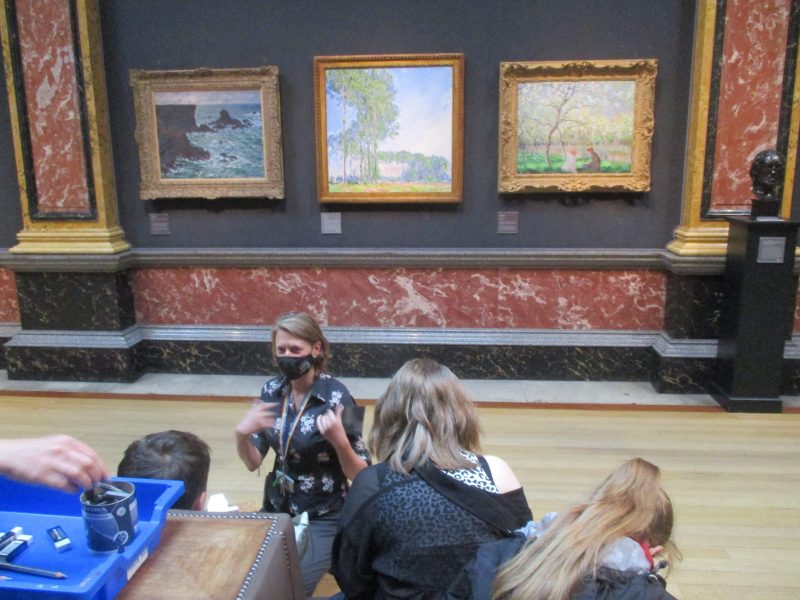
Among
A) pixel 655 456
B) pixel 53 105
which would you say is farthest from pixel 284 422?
pixel 53 105

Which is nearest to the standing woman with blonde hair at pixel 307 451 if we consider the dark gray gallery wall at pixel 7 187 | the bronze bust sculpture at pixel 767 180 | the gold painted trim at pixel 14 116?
the bronze bust sculpture at pixel 767 180

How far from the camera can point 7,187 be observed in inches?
231

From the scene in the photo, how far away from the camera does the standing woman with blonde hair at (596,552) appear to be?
1.44 meters

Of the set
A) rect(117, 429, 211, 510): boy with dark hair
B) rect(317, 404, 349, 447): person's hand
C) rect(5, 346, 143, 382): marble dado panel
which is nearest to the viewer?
rect(117, 429, 211, 510): boy with dark hair

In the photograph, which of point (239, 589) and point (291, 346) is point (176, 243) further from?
point (239, 589)

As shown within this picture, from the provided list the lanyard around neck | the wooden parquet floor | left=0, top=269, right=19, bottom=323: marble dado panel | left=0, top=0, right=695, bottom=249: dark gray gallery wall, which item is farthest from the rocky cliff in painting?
the lanyard around neck

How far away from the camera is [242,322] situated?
19.1 ft

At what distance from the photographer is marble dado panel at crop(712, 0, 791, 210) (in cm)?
476

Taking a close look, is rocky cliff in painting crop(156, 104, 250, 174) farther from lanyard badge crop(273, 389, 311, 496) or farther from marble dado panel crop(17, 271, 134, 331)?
lanyard badge crop(273, 389, 311, 496)

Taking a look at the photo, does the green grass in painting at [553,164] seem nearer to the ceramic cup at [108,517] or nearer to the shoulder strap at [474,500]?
the shoulder strap at [474,500]

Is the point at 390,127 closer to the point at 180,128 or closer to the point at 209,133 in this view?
the point at 209,133

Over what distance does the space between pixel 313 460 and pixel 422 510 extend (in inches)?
35.6

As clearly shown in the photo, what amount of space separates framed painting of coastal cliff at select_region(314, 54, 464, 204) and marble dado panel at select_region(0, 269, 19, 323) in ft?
9.88

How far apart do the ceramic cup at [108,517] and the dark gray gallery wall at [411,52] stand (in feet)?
14.5
